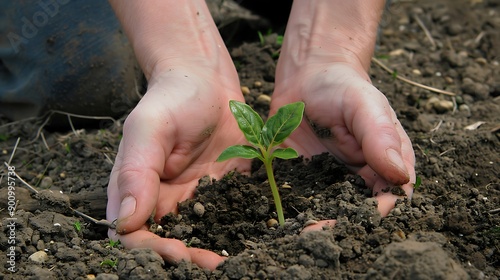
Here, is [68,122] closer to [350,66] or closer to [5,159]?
[5,159]

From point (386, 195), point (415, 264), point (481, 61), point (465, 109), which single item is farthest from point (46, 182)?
point (481, 61)

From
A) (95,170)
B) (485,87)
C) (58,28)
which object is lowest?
(485,87)

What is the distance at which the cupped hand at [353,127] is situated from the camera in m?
2.06

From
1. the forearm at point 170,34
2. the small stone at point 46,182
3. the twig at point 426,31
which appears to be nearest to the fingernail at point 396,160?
the forearm at point 170,34

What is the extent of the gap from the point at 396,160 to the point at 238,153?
0.48 m

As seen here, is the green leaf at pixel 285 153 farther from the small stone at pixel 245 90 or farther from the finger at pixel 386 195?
the small stone at pixel 245 90

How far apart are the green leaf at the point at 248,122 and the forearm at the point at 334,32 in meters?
0.58

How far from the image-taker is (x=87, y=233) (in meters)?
2.19

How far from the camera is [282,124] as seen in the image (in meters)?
2.09

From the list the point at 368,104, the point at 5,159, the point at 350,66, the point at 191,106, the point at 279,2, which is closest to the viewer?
the point at 368,104

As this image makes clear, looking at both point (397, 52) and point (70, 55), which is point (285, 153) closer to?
point (70, 55)

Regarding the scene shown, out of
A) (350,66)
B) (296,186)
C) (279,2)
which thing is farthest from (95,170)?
(279,2)

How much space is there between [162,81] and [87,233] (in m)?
0.59

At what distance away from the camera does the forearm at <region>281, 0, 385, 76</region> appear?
2.63 meters
